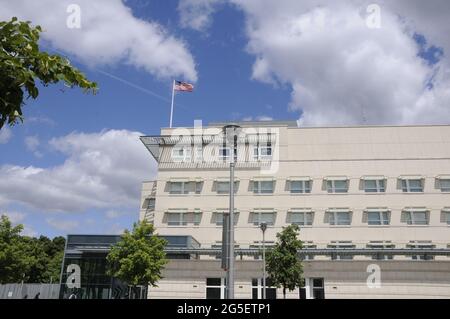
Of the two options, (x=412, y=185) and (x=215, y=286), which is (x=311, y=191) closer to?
(x=412, y=185)

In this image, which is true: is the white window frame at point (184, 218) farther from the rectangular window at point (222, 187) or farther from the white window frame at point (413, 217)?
the white window frame at point (413, 217)

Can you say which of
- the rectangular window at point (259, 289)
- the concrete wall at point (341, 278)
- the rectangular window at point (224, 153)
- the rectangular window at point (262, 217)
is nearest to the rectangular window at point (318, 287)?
the concrete wall at point (341, 278)

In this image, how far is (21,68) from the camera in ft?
12.0

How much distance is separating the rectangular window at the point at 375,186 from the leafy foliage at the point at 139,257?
26.4 m

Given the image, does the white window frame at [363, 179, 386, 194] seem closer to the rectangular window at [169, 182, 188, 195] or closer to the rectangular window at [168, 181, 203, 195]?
the rectangular window at [168, 181, 203, 195]

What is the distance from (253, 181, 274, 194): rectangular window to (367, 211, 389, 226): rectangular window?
11635 millimetres

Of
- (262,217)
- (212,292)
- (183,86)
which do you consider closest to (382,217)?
(262,217)

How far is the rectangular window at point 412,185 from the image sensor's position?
51.6m

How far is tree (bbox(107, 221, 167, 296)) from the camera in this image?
3584 centimetres

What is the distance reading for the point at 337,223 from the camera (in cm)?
5128

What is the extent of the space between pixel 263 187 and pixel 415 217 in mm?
17566

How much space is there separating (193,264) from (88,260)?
461 inches

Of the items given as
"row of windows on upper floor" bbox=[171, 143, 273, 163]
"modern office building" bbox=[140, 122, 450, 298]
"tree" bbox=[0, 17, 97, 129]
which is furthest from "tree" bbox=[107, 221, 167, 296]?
"tree" bbox=[0, 17, 97, 129]
